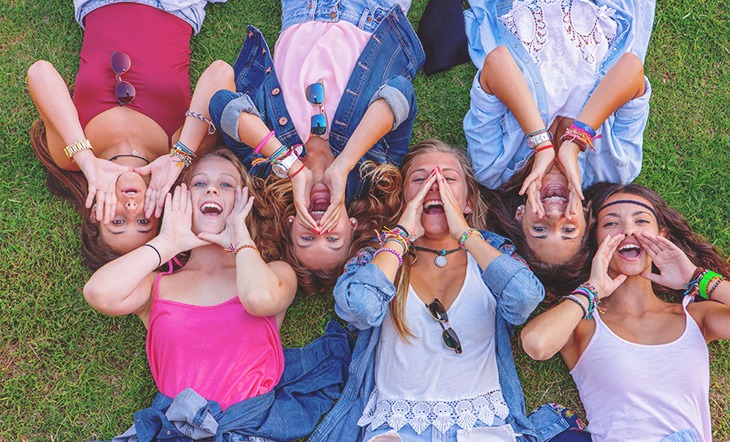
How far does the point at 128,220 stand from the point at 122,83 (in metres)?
0.94

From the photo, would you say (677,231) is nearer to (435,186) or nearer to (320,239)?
(435,186)

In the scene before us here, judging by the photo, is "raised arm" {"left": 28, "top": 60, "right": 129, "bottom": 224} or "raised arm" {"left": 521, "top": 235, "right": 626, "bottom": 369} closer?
"raised arm" {"left": 521, "top": 235, "right": 626, "bottom": 369}

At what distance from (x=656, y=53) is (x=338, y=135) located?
7.98 feet

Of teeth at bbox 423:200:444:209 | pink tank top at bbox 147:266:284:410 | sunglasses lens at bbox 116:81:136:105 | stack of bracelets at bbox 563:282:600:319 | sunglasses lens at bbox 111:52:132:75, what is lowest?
pink tank top at bbox 147:266:284:410

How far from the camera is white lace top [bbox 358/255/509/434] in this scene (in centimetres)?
385

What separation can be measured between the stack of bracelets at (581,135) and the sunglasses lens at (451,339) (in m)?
1.42

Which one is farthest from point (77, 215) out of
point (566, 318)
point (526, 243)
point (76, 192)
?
point (566, 318)

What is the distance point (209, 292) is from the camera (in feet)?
13.7

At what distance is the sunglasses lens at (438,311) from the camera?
3916mm

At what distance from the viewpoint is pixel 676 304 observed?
4.21 meters

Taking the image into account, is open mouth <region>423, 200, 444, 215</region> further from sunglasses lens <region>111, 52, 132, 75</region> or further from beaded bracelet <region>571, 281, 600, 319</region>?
sunglasses lens <region>111, 52, 132, 75</region>

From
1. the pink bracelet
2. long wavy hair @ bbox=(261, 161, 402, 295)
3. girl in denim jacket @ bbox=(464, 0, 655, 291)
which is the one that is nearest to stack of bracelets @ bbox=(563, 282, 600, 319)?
girl in denim jacket @ bbox=(464, 0, 655, 291)

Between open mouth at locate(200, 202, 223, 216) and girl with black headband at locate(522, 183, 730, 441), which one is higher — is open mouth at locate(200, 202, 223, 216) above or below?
above

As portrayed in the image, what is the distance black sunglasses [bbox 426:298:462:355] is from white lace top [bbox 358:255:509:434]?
39 millimetres
